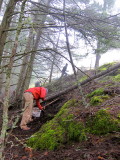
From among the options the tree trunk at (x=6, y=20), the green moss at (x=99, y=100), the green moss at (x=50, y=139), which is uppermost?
the tree trunk at (x=6, y=20)

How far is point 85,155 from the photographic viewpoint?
2439mm

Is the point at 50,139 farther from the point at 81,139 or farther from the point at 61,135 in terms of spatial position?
the point at 81,139

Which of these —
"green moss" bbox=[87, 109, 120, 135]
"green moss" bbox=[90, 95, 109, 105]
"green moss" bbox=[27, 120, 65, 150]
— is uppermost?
"green moss" bbox=[90, 95, 109, 105]

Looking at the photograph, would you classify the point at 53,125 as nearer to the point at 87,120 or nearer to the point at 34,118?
the point at 87,120

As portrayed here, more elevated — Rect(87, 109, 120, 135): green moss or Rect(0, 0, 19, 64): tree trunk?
Rect(0, 0, 19, 64): tree trunk

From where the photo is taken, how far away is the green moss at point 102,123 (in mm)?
2979

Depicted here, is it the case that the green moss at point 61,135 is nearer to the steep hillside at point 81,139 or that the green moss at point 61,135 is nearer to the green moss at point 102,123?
the steep hillside at point 81,139

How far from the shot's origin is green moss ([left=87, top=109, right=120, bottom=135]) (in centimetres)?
298

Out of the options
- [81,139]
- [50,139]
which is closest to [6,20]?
[50,139]

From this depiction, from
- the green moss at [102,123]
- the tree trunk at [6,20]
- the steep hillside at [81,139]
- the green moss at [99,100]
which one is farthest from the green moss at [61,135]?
the tree trunk at [6,20]

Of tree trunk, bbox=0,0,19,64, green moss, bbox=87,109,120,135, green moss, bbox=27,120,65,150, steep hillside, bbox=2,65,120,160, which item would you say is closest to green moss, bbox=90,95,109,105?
steep hillside, bbox=2,65,120,160

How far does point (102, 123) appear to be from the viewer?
3.11 meters

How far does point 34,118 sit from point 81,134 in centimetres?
323

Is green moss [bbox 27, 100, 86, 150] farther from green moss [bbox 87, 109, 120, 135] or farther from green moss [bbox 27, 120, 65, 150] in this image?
green moss [bbox 87, 109, 120, 135]
